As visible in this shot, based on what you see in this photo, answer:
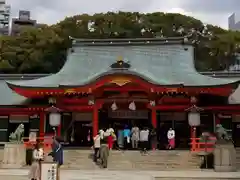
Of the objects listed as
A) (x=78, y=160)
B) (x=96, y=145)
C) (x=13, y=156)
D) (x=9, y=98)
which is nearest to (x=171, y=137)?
(x=96, y=145)

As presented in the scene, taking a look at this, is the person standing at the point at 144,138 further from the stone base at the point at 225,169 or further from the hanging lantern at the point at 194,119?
the stone base at the point at 225,169

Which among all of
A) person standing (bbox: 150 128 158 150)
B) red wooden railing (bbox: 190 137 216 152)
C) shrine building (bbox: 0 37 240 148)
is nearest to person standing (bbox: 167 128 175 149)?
person standing (bbox: 150 128 158 150)

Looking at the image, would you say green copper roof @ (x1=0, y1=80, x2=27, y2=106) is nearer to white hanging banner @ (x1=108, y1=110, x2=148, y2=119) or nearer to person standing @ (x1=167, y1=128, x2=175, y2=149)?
white hanging banner @ (x1=108, y1=110, x2=148, y2=119)

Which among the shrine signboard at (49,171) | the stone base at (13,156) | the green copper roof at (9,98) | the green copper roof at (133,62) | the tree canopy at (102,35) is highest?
the tree canopy at (102,35)

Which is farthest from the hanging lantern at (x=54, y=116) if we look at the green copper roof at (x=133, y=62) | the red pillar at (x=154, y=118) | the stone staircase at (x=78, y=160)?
the red pillar at (x=154, y=118)

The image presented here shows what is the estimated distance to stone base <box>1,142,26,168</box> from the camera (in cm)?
1938

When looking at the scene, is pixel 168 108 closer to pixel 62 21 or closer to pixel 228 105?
pixel 228 105

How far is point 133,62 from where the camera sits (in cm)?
2714

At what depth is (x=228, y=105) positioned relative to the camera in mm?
23422

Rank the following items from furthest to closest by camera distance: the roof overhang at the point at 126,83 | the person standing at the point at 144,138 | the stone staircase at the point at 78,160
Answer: the roof overhang at the point at 126,83 → the person standing at the point at 144,138 → the stone staircase at the point at 78,160

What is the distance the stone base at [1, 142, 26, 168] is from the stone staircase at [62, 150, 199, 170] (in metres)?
2.19

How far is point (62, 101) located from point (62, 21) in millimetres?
24206

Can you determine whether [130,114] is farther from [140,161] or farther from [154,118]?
[140,161]

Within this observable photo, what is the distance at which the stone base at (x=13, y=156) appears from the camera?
19.4m
